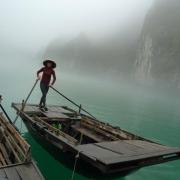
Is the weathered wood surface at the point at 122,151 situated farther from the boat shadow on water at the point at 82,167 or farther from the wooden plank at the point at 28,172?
the wooden plank at the point at 28,172

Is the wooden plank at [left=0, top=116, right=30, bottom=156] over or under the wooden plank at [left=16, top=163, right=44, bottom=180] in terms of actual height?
over

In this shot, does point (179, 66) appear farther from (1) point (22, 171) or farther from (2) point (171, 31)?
(1) point (22, 171)

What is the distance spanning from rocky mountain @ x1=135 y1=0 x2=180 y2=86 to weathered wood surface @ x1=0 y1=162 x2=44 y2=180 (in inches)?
3403

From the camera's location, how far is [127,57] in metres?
135

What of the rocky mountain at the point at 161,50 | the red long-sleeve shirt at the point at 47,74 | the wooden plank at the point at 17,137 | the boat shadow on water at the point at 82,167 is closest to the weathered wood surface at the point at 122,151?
the boat shadow on water at the point at 82,167

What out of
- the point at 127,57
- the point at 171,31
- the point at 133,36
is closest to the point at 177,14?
the point at 171,31

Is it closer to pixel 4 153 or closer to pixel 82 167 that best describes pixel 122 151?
pixel 82 167

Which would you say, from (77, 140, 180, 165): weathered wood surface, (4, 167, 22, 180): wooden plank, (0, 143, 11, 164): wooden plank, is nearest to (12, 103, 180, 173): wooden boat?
(77, 140, 180, 165): weathered wood surface

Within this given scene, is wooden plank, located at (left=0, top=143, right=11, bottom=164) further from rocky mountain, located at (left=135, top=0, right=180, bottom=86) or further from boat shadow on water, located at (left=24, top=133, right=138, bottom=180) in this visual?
rocky mountain, located at (left=135, top=0, right=180, bottom=86)

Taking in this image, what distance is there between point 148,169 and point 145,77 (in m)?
85.5

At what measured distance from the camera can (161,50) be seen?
98.2 meters

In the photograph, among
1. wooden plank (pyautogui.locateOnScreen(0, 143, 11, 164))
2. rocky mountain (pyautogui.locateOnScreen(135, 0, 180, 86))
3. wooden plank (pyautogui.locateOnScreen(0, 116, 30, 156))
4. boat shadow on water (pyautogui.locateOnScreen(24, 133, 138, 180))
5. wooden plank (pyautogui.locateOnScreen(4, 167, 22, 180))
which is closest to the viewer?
wooden plank (pyautogui.locateOnScreen(4, 167, 22, 180))

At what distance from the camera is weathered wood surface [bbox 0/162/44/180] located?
6.39 meters

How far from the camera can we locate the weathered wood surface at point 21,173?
6.39 metres
